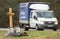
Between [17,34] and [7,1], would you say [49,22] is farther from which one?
[7,1]

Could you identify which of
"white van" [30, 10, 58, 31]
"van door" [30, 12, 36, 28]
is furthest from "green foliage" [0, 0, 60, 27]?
"white van" [30, 10, 58, 31]

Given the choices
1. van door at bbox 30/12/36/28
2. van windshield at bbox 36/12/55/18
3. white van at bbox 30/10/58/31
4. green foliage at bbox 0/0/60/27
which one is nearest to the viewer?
white van at bbox 30/10/58/31

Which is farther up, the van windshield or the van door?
the van windshield

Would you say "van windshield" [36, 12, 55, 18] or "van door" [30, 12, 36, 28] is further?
"van door" [30, 12, 36, 28]

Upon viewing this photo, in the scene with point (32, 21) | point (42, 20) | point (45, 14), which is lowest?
point (32, 21)

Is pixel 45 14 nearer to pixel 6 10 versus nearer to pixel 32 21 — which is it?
pixel 32 21

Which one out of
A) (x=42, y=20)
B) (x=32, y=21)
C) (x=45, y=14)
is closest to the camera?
(x=42, y=20)

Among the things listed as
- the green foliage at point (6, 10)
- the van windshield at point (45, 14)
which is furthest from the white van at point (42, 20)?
the green foliage at point (6, 10)

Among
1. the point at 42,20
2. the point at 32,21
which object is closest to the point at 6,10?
the point at 32,21

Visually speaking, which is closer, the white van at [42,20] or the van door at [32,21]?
the white van at [42,20]

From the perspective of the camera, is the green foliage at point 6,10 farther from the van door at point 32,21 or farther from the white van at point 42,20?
the white van at point 42,20

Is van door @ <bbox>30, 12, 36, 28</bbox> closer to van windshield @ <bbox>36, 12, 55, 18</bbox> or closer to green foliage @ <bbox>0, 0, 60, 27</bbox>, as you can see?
van windshield @ <bbox>36, 12, 55, 18</bbox>

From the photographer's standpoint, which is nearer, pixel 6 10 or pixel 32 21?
pixel 32 21

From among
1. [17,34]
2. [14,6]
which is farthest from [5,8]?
[17,34]
